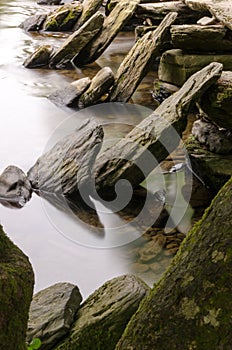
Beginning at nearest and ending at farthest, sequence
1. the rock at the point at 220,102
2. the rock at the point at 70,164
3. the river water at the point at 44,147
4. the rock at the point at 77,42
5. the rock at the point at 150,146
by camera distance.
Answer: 1. the river water at the point at 44,147
2. the rock at the point at 220,102
3. the rock at the point at 150,146
4. the rock at the point at 70,164
5. the rock at the point at 77,42

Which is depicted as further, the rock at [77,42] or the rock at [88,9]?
the rock at [88,9]

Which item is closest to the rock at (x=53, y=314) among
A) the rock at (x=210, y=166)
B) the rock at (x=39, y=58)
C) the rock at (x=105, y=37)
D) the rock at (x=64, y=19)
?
the rock at (x=210, y=166)

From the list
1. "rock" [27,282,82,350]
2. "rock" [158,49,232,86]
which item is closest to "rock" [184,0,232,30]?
"rock" [158,49,232,86]

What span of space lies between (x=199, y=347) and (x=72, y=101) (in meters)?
7.47

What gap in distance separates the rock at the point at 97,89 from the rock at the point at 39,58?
253cm

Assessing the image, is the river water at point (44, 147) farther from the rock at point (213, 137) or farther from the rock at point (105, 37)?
the rock at point (213, 137)

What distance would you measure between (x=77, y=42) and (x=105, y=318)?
849 cm

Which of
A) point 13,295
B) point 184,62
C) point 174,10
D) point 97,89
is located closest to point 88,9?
point 174,10

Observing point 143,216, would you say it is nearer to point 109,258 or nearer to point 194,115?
point 109,258

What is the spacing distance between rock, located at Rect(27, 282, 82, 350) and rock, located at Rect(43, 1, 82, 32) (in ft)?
37.4

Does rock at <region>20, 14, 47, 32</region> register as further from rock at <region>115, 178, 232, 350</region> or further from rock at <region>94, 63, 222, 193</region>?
rock at <region>115, 178, 232, 350</region>

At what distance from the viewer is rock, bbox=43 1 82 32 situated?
45.6 feet

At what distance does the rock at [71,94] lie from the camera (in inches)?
348

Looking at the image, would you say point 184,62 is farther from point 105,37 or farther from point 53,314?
point 53,314
